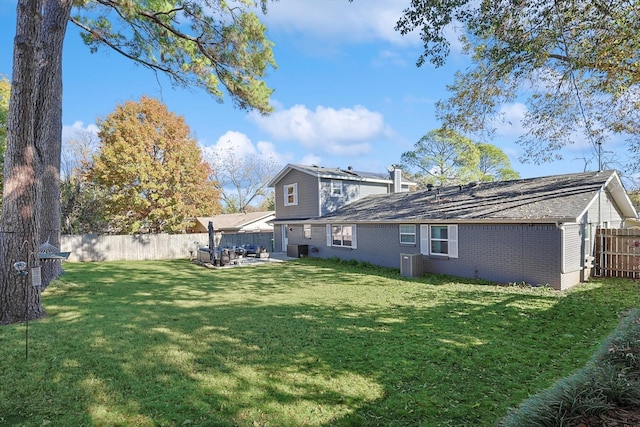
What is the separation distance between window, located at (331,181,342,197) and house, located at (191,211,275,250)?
22.4 ft

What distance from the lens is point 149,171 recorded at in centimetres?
2177

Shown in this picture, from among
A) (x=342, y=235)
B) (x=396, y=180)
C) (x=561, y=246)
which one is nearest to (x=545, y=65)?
(x=561, y=246)

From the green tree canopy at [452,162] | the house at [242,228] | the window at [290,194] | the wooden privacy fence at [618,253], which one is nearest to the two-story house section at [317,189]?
the window at [290,194]

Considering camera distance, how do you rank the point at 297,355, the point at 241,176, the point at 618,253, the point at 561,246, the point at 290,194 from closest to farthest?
1. the point at 297,355
2. the point at 561,246
3. the point at 618,253
4. the point at 290,194
5. the point at 241,176

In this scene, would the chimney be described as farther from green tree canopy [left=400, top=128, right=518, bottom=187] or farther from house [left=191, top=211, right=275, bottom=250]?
house [left=191, top=211, right=275, bottom=250]

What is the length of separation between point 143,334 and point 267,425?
3.87 meters

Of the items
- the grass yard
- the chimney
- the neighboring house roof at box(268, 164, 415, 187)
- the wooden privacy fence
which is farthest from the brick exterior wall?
the chimney

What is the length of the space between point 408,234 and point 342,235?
15.1 feet

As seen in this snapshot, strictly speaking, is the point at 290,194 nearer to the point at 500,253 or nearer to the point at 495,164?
the point at 500,253

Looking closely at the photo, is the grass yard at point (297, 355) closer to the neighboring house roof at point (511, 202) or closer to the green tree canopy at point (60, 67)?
the green tree canopy at point (60, 67)

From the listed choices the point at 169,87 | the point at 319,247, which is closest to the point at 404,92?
the point at 169,87

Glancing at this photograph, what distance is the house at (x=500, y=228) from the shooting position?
10211 mm

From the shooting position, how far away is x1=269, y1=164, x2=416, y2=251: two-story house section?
19.7m

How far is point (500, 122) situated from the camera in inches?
431
